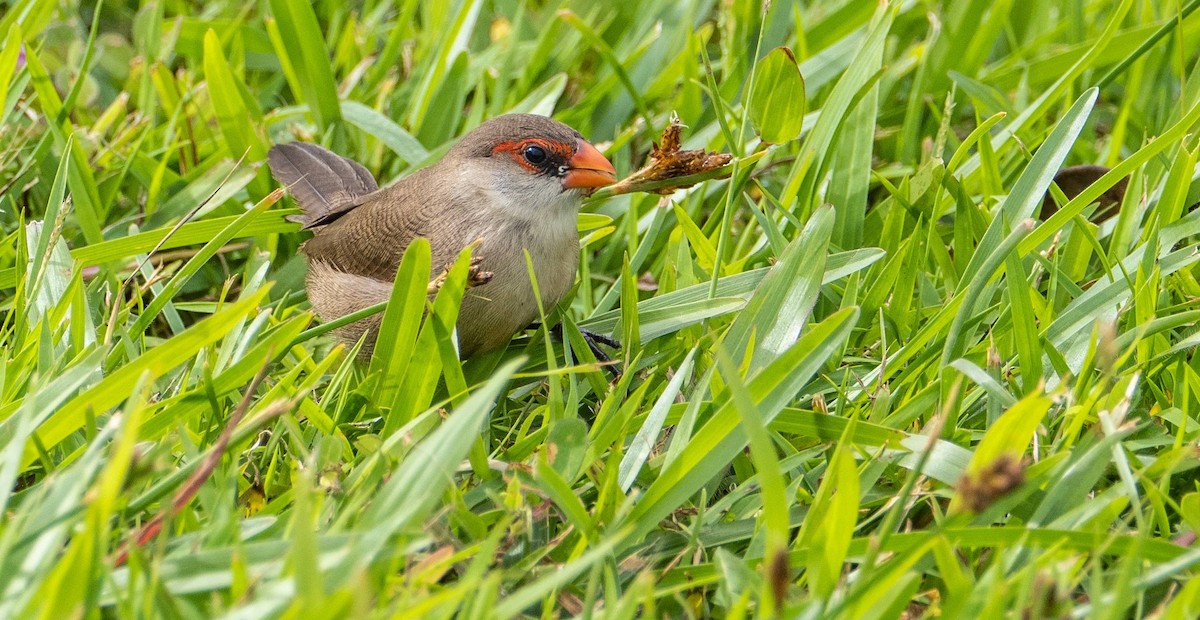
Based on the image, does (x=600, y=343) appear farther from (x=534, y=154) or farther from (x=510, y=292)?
(x=534, y=154)

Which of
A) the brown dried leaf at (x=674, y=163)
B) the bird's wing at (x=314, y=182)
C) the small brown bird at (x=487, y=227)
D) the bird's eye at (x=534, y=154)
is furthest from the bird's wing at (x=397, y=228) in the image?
the brown dried leaf at (x=674, y=163)

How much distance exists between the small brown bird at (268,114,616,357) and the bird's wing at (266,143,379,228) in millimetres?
176

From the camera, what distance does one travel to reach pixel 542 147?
12.2ft

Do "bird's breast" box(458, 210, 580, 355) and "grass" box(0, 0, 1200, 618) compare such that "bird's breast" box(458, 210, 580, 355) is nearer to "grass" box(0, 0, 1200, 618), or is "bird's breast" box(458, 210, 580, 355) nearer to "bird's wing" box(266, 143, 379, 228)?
"grass" box(0, 0, 1200, 618)

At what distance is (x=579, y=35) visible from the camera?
200 inches

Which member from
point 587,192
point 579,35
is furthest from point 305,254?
point 579,35

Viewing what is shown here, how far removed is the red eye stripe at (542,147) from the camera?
12.2 ft

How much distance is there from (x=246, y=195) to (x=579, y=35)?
1512mm

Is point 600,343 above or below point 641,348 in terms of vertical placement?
below

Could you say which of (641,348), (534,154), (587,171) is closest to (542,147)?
(534,154)

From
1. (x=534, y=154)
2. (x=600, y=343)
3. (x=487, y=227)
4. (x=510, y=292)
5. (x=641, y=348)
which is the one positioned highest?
(x=534, y=154)

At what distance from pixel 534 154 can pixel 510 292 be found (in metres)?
0.51

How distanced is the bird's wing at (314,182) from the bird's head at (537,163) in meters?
0.67

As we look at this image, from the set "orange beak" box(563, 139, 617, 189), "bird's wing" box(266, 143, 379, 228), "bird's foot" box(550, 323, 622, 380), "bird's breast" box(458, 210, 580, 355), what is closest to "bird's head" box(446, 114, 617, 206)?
"orange beak" box(563, 139, 617, 189)
